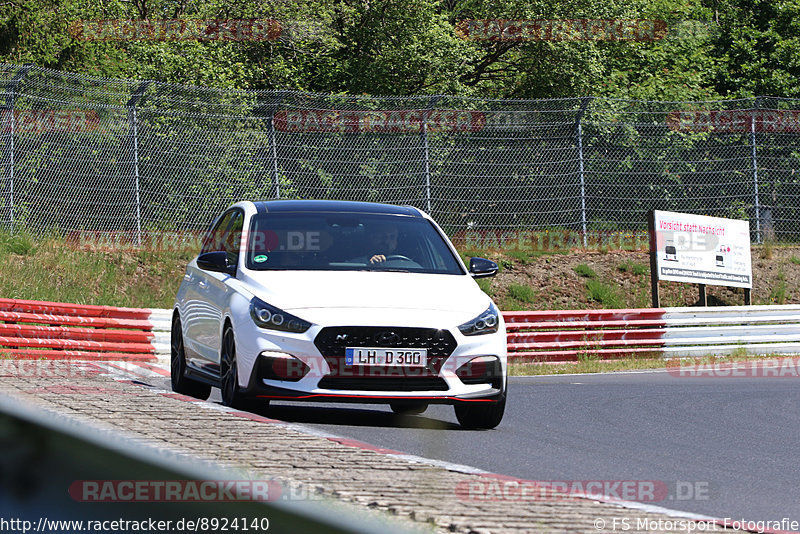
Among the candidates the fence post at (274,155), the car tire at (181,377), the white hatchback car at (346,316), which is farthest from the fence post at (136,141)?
the white hatchback car at (346,316)

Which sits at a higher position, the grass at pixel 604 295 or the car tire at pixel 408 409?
the car tire at pixel 408 409

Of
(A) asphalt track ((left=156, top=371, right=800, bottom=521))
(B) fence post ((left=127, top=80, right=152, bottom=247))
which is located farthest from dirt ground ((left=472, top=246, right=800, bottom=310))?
(A) asphalt track ((left=156, top=371, right=800, bottom=521))

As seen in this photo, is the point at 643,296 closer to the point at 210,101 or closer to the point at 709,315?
the point at 709,315

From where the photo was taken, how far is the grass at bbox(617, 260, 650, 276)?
2516cm

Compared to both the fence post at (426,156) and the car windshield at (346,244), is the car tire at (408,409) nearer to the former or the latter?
the car windshield at (346,244)

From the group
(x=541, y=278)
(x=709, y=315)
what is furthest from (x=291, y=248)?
(x=541, y=278)

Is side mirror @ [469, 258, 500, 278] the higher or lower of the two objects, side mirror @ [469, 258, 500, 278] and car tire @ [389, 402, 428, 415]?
the higher

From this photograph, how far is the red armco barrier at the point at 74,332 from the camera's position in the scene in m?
15.0

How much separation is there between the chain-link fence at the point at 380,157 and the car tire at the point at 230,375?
11966 mm

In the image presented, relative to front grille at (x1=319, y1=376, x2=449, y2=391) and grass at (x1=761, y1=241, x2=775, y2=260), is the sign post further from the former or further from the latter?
front grille at (x1=319, y1=376, x2=449, y2=391)

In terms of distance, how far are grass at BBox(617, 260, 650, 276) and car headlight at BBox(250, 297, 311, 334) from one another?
17.4 m

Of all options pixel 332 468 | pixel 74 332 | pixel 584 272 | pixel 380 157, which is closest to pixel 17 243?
pixel 74 332

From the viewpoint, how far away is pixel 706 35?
3881 centimetres

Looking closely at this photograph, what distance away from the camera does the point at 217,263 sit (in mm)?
9328
